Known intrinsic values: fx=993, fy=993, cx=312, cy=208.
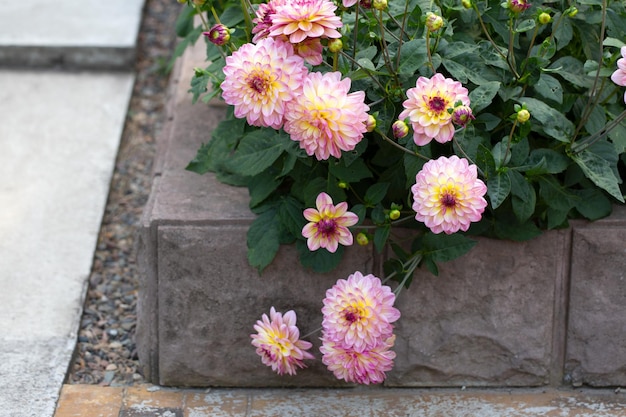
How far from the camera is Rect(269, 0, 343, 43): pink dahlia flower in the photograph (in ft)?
6.03

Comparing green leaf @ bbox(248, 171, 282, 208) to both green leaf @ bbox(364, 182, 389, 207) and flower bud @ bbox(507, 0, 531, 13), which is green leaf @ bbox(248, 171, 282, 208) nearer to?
green leaf @ bbox(364, 182, 389, 207)

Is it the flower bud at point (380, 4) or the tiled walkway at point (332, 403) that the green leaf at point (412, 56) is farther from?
the tiled walkway at point (332, 403)

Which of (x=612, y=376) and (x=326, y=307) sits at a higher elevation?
(x=326, y=307)

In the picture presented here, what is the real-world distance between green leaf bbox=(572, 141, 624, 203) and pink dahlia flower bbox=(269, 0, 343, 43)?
0.63 metres

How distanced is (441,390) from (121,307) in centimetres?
90

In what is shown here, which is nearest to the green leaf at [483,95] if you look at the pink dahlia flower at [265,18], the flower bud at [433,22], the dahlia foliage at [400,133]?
the dahlia foliage at [400,133]

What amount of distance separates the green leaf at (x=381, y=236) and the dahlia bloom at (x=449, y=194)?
0.69 ft

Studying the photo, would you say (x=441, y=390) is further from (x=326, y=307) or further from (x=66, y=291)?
(x=66, y=291)

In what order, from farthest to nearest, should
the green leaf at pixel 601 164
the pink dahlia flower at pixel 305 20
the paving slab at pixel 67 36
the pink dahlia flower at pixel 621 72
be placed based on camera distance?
the paving slab at pixel 67 36 → the green leaf at pixel 601 164 → the pink dahlia flower at pixel 621 72 → the pink dahlia flower at pixel 305 20

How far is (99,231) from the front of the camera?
2949mm

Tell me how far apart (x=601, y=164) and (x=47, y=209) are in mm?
1703

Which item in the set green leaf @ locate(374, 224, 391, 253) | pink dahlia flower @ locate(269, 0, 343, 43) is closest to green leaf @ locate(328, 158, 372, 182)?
green leaf @ locate(374, 224, 391, 253)

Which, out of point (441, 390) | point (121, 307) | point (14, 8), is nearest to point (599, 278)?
point (441, 390)

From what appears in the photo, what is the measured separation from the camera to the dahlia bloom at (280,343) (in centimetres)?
211
